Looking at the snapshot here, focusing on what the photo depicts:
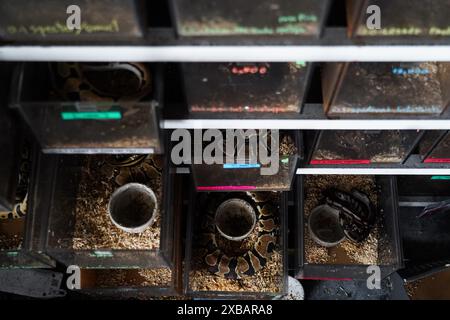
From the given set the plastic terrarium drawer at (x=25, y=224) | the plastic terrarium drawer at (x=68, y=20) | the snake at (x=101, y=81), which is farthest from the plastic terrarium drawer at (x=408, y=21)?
the plastic terrarium drawer at (x=25, y=224)

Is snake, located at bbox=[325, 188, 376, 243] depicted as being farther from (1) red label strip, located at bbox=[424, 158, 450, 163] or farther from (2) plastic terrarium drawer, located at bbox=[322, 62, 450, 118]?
(2) plastic terrarium drawer, located at bbox=[322, 62, 450, 118]

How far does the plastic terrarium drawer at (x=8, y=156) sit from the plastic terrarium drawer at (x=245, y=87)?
2.03 ft

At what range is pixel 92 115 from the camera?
154 cm

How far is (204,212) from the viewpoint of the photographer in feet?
8.29

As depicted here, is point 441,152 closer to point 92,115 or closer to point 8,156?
point 92,115

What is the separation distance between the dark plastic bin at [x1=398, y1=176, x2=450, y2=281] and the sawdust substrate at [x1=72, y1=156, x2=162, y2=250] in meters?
1.41

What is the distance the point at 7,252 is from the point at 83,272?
0.36 m

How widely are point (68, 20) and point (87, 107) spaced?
26 cm

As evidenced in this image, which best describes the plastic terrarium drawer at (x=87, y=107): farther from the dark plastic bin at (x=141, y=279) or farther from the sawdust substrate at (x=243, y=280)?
the sawdust substrate at (x=243, y=280)

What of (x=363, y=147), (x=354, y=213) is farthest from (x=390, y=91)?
(x=354, y=213)

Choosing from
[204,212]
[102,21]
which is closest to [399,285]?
[204,212]

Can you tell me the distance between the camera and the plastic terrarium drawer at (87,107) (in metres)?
1.51

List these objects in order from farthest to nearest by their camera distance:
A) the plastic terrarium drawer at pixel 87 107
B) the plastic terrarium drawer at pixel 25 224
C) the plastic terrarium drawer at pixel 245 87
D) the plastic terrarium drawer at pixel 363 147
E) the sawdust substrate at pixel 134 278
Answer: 1. the sawdust substrate at pixel 134 278
2. the plastic terrarium drawer at pixel 363 147
3. the plastic terrarium drawer at pixel 25 224
4. the plastic terrarium drawer at pixel 245 87
5. the plastic terrarium drawer at pixel 87 107
